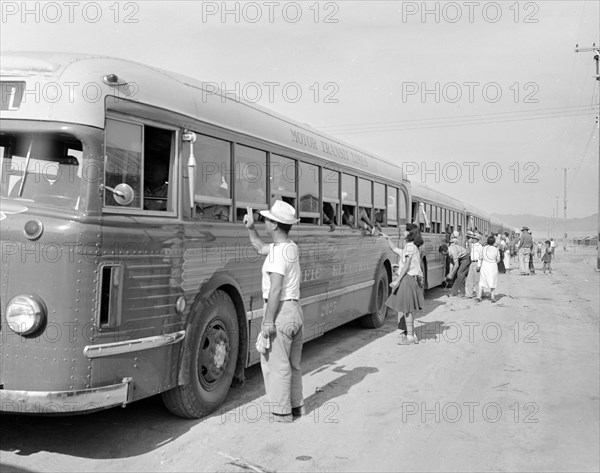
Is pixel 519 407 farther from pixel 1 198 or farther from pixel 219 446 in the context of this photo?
pixel 1 198

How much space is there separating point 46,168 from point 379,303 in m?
7.37

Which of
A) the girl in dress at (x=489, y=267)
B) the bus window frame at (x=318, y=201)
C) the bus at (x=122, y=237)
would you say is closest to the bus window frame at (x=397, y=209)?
the bus window frame at (x=318, y=201)

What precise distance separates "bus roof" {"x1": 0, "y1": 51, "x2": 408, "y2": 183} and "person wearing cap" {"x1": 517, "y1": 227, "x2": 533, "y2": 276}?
18.9 metres

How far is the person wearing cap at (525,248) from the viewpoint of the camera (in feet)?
73.9

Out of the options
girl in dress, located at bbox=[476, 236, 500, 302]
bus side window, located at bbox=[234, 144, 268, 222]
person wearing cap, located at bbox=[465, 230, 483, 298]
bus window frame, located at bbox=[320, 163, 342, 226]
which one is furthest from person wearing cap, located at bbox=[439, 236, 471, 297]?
bus side window, located at bbox=[234, 144, 268, 222]

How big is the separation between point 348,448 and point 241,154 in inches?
113

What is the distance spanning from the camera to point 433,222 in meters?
16.6

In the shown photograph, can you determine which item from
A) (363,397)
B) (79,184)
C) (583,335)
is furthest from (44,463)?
(583,335)

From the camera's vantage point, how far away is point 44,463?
4.11 m

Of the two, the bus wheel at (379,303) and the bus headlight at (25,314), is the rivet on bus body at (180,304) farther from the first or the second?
the bus wheel at (379,303)

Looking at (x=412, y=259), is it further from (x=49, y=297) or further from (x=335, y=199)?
(x=49, y=297)

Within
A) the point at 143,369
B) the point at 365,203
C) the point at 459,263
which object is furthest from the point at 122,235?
the point at 459,263

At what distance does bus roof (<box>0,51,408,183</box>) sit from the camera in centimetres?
402

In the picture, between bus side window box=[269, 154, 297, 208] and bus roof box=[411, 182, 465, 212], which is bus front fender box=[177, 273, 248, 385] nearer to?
bus side window box=[269, 154, 297, 208]
